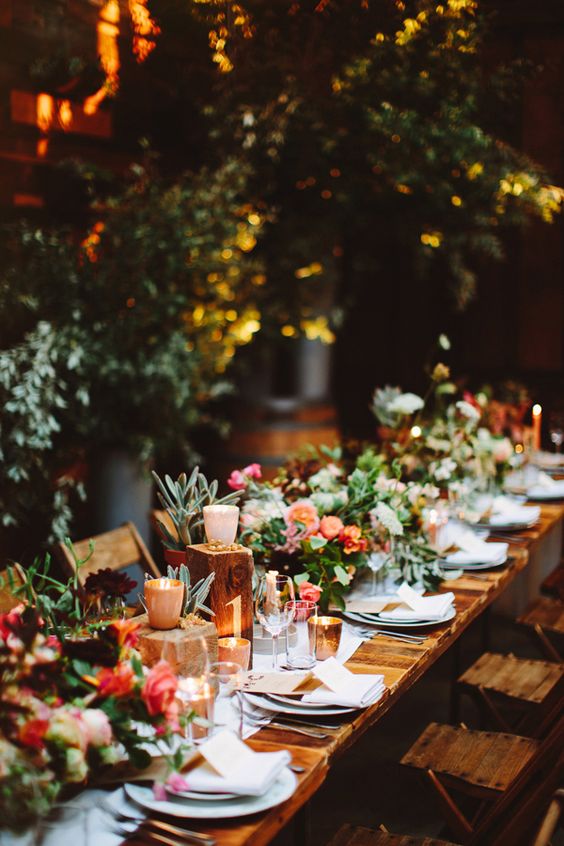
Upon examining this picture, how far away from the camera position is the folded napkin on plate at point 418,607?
2.35m

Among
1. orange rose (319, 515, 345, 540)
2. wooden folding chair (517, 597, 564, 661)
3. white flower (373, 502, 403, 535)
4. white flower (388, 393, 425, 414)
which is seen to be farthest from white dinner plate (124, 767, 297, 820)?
wooden folding chair (517, 597, 564, 661)

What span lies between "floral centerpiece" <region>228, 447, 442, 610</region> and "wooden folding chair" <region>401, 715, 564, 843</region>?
43cm

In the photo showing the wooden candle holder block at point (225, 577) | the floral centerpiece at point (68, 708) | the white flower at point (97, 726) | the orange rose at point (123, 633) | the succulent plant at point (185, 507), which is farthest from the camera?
the succulent plant at point (185, 507)

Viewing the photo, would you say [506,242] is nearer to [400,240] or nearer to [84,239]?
[400,240]

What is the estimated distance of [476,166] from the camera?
484cm

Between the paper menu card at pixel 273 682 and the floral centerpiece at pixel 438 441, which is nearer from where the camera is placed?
the paper menu card at pixel 273 682

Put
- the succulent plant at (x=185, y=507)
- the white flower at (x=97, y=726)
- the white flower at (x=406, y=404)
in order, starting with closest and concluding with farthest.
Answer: the white flower at (x=97, y=726), the succulent plant at (x=185, y=507), the white flower at (x=406, y=404)

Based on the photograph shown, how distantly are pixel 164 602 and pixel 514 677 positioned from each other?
1.82m

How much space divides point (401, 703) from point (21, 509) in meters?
1.80

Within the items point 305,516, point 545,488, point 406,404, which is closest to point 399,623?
point 305,516

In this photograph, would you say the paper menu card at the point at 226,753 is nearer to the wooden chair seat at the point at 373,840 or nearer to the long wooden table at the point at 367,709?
the long wooden table at the point at 367,709

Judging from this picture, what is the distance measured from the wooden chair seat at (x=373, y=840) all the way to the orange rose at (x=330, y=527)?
0.69m

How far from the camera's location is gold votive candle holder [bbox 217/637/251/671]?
1921 millimetres

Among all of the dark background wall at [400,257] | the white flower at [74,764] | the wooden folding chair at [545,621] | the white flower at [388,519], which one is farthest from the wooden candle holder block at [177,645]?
the dark background wall at [400,257]
